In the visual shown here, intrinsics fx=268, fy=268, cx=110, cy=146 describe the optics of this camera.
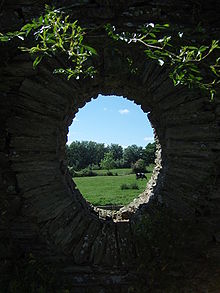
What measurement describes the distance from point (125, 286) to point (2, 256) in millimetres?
1220

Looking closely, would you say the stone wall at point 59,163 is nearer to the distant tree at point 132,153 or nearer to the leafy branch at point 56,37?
the leafy branch at point 56,37

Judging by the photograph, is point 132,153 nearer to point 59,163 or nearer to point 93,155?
point 93,155

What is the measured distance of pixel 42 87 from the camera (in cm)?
261

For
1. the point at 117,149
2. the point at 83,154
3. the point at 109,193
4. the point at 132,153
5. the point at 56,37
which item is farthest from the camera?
the point at 117,149

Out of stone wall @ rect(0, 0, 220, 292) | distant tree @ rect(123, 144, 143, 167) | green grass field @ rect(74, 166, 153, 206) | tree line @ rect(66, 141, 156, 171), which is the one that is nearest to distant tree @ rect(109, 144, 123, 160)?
tree line @ rect(66, 141, 156, 171)

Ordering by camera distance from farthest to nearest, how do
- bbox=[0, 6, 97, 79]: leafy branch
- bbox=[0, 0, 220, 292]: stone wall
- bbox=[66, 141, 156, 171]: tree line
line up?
1. bbox=[66, 141, 156, 171]: tree line
2. bbox=[0, 0, 220, 292]: stone wall
3. bbox=[0, 6, 97, 79]: leafy branch

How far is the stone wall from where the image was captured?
2.60 m

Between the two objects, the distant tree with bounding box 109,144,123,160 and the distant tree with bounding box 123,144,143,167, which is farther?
the distant tree with bounding box 109,144,123,160

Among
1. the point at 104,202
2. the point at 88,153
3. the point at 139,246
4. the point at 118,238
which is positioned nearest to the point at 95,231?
the point at 118,238

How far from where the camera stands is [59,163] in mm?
2756

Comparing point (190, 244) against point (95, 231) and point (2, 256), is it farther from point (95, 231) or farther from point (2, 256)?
point (2, 256)

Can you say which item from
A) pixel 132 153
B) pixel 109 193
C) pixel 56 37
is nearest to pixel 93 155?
pixel 132 153

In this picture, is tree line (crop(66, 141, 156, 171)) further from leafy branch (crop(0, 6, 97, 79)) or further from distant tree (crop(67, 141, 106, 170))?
leafy branch (crop(0, 6, 97, 79))

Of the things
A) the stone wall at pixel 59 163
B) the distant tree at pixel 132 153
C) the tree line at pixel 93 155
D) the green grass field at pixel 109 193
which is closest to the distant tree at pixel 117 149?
the tree line at pixel 93 155
